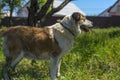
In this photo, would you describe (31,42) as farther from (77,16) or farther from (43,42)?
(77,16)

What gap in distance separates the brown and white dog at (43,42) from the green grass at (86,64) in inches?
24.9

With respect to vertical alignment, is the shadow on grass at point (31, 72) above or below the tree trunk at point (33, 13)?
below

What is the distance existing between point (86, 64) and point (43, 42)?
2.20m

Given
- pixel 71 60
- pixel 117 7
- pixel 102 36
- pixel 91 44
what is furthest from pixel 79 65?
pixel 117 7

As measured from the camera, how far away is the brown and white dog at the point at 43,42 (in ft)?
28.0

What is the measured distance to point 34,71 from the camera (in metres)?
10.1

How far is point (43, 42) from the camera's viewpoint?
859cm

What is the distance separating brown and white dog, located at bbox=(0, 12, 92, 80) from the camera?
8.55 meters

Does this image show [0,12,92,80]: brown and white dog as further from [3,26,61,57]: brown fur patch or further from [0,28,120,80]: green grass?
[0,28,120,80]: green grass

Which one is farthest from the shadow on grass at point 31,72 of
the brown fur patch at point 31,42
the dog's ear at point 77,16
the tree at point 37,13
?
the tree at point 37,13

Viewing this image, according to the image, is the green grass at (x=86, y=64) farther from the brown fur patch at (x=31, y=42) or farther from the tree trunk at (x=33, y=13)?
the tree trunk at (x=33, y=13)

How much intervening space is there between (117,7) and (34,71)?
77.3 meters

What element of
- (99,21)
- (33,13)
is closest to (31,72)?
(33,13)

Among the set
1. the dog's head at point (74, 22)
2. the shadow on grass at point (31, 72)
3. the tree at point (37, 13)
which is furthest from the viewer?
the tree at point (37, 13)
